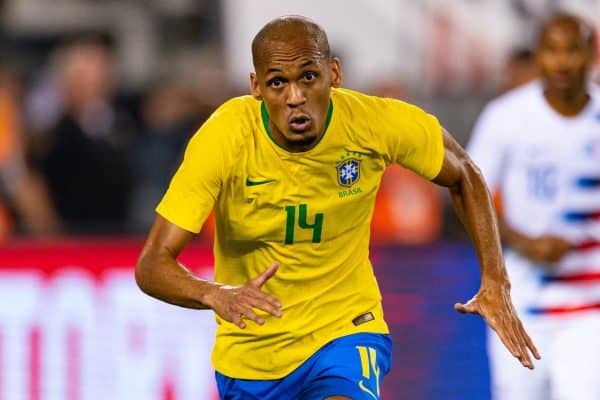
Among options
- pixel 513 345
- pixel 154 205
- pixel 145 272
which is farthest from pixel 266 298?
pixel 154 205

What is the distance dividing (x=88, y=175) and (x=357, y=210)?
4.72 meters

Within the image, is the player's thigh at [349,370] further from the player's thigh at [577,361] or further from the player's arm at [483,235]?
the player's thigh at [577,361]

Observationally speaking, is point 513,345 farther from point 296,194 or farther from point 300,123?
point 300,123

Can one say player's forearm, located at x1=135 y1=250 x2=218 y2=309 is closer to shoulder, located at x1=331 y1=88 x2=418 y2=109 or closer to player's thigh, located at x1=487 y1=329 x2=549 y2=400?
shoulder, located at x1=331 y1=88 x2=418 y2=109

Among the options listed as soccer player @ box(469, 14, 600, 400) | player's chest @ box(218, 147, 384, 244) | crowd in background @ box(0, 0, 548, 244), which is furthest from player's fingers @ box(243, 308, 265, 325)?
crowd in background @ box(0, 0, 548, 244)

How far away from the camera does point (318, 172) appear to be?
20.8 feet

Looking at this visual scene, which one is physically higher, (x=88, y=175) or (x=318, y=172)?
(x=88, y=175)

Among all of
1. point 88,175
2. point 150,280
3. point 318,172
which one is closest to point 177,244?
point 150,280

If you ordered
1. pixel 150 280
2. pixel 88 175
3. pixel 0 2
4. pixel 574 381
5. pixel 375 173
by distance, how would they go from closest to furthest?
pixel 150 280
pixel 375 173
pixel 574 381
pixel 88 175
pixel 0 2

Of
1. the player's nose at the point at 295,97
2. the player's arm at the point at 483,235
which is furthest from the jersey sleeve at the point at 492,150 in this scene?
the player's nose at the point at 295,97

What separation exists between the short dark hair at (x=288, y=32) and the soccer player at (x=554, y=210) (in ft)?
6.97

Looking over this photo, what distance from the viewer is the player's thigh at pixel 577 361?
7.84 meters

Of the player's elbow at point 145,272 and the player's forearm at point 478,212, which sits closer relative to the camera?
the player's elbow at point 145,272

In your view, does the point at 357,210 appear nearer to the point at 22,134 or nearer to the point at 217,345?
the point at 217,345
